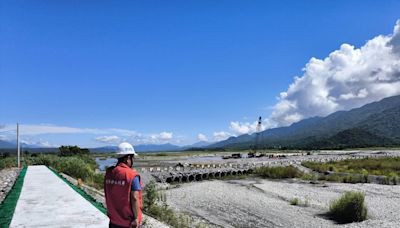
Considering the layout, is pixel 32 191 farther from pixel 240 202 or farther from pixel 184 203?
pixel 240 202

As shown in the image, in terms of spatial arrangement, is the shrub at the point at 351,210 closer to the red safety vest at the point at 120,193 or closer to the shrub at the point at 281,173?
the red safety vest at the point at 120,193

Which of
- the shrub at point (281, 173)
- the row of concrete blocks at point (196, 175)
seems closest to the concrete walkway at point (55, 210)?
the row of concrete blocks at point (196, 175)

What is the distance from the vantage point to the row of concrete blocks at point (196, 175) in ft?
122

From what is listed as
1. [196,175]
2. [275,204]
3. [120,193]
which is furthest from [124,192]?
[196,175]

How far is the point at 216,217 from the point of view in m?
18.5

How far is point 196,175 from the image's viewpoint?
40.7m

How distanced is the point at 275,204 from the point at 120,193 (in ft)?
59.5

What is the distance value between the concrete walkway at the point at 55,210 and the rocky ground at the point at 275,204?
6.29 metres

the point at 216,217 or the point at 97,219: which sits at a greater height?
the point at 97,219

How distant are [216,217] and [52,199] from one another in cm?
814

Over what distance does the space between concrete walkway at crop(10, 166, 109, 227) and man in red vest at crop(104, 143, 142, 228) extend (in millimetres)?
4061

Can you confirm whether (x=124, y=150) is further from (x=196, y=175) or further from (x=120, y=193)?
(x=196, y=175)

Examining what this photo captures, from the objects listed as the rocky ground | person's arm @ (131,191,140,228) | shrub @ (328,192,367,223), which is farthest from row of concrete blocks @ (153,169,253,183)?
person's arm @ (131,191,140,228)

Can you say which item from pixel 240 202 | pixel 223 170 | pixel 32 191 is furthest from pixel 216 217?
pixel 223 170
